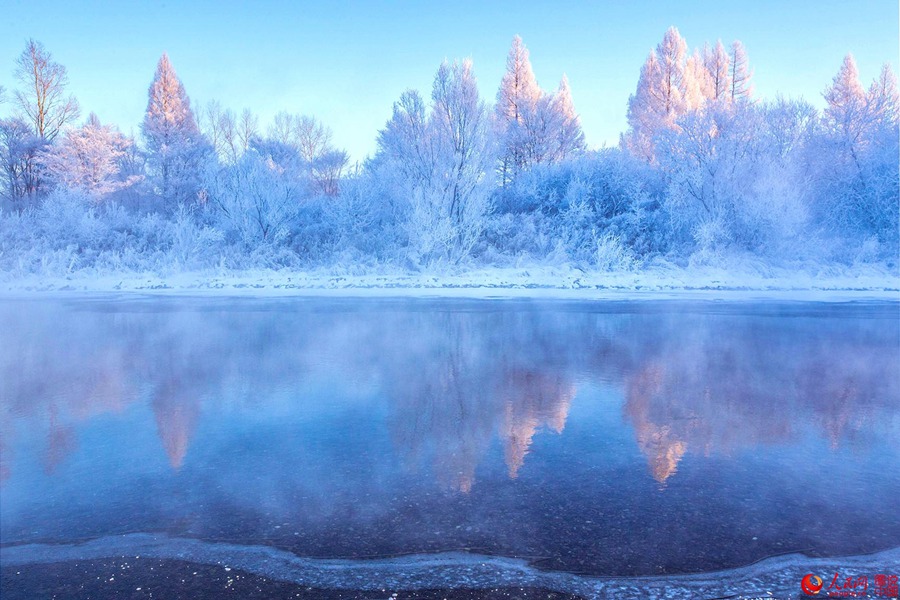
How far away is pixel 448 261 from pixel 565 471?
2099 cm

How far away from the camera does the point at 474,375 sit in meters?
7.31

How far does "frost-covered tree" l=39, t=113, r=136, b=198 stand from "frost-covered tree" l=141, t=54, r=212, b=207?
1.89 metres

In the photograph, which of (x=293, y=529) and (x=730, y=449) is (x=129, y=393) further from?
(x=730, y=449)

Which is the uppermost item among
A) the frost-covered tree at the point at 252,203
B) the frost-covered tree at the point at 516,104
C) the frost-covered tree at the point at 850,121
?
the frost-covered tree at the point at 516,104

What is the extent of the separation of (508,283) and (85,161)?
1030 inches

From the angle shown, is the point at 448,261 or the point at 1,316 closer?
the point at 1,316

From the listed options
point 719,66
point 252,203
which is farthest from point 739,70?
point 252,203

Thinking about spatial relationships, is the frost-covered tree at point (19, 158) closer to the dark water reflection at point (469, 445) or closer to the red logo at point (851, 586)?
the dark water reflection at point (469, 445)

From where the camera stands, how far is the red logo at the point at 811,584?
2789mm

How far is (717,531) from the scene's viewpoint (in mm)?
3326

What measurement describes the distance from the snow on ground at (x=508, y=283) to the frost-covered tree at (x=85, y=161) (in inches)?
474

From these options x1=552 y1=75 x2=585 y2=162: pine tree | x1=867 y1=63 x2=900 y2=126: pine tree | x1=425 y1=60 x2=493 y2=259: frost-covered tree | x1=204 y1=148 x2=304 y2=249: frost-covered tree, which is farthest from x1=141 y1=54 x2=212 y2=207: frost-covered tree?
x1=867 y1=63 x2=900 y2=126: pine tree

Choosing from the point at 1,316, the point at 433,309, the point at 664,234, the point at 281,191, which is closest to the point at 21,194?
the point at 281,191

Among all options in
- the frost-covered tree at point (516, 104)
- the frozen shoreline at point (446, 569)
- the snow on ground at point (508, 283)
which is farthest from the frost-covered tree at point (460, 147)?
the frozen shoreline at point (446, 569)
